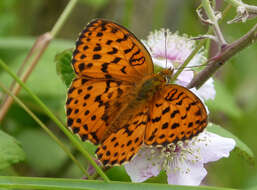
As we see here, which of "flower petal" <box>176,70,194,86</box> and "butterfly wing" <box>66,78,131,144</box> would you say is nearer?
"butterfly wing" <box>66,78,131,144</box>

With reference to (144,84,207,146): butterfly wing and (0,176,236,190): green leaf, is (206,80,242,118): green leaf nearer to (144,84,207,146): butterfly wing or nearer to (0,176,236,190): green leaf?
(144,84,207,146): butterfly wing

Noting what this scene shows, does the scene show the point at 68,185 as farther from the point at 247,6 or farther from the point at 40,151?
the point at 40,151

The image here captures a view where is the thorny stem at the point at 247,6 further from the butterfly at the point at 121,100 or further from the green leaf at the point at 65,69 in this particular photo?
the green leaf at the point at 65,69

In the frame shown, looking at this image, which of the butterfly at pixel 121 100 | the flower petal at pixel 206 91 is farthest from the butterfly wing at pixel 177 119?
the flower petal at pixel 206 91

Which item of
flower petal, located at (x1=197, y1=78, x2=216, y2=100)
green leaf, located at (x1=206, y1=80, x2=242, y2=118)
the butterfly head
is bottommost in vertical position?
green leaf, located at (x1=206, y1=80, x2=242, y2=118)

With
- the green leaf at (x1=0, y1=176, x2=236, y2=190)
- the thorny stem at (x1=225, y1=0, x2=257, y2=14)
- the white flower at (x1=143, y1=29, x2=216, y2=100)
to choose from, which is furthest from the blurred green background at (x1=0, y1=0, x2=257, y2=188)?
the thorny stem at (x1=225, y1=0, x2=257, y2=14)

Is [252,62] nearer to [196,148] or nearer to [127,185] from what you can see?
[196,148]

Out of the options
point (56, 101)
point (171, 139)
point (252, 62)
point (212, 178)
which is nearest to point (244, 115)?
point (212, 178)
